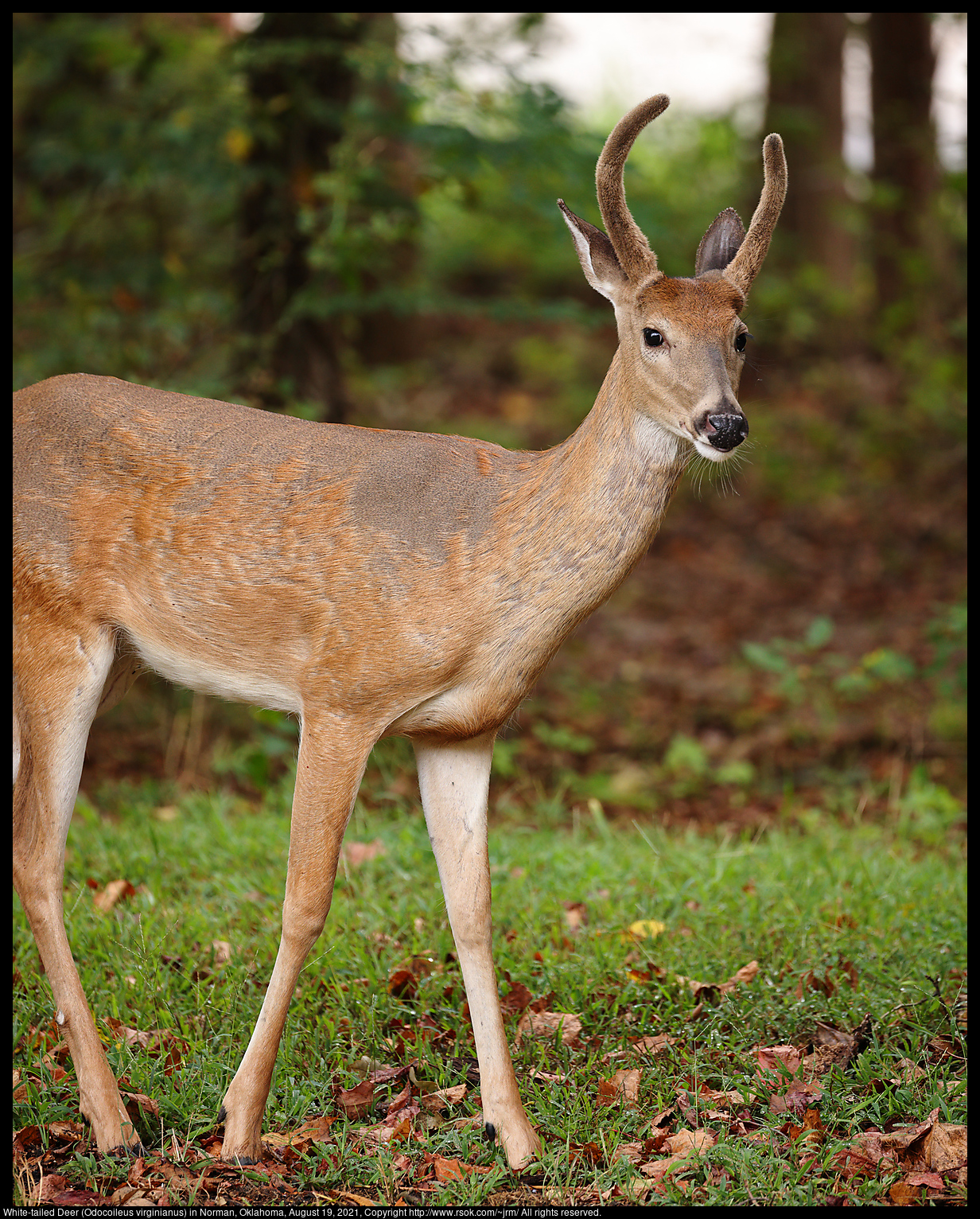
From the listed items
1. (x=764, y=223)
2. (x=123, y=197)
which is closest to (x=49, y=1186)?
(x=764, y=223)

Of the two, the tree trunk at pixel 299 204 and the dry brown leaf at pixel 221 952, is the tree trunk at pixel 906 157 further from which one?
the dry brown leaf at pixel 221 952

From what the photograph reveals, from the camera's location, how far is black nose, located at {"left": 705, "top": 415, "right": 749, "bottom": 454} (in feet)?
10.4

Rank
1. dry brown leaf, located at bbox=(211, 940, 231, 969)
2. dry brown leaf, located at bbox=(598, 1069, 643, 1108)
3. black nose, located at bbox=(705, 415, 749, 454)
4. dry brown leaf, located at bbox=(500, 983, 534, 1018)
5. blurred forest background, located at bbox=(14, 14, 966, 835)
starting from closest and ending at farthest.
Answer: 1. black nose, located at bbox=(705, 415, 749, 454)
2. dry brown leaf, located at bbox=(598, 1069, 643, 1108)
3. dry brown leaf, located at bbox=(500, 983, 534, 1018)
4. dry brown leaf, located at bbox=(211, 940, 231, 969)
5. blurred forest background, located at bbox=(14, 14, 966, 835)

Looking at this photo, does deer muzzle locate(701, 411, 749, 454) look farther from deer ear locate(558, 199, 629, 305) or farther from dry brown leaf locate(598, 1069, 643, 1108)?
dry brown leaf locate(598, 1069, 643, 1108)

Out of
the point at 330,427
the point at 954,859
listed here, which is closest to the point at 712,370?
the point at 330,427

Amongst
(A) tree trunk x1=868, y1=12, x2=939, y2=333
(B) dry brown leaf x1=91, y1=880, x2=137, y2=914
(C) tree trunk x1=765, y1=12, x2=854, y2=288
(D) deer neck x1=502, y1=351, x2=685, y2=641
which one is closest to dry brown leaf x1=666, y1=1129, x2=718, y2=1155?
(D) deer neck x1=502, y1=351, x2=685, y2=641

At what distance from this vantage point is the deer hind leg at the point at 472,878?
360 centimetres

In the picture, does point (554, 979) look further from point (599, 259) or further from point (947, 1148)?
point (599, 259)

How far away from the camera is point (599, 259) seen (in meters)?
3.55

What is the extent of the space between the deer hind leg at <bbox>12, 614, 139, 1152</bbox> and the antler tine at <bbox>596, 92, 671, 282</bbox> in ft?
6.18

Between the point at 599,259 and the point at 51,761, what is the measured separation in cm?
215

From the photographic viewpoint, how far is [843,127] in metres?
15.4

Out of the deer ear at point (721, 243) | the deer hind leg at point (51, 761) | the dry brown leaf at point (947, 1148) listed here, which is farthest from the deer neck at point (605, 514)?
the dry brown leaf at point (947, 1148)

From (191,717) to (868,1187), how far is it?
15.7ft
